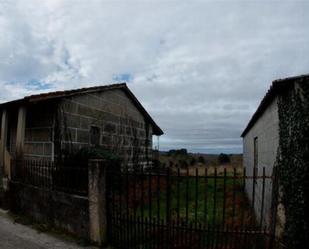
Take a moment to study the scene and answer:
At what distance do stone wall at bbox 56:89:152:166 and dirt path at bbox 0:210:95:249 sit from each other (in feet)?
12.8

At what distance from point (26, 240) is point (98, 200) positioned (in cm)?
182

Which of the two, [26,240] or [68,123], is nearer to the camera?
[26,240]

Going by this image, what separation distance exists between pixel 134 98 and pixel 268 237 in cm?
1225

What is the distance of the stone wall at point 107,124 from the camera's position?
38.2ft

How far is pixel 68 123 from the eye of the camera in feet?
38.1

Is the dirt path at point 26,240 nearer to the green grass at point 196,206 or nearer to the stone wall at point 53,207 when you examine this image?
the stone wall at point 53,207

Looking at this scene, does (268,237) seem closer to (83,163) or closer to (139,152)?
(83,163)

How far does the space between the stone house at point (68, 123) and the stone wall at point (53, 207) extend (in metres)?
1.34

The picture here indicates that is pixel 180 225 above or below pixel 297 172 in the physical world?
below

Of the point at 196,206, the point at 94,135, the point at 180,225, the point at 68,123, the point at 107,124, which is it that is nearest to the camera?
the point at 196,206

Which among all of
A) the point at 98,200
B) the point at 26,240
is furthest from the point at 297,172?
the point at 26,240

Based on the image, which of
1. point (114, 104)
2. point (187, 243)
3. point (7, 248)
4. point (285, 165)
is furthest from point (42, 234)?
point (114, 104)

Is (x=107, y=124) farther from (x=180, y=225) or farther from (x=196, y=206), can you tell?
(x=196, y=206)

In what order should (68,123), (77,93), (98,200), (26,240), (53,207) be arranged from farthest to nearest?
(77,93)
(68,123)
(53,207)
(26,240)
(98,200)
